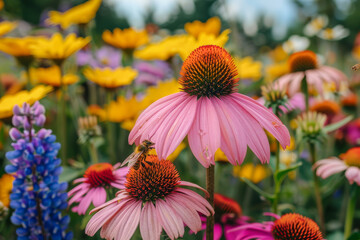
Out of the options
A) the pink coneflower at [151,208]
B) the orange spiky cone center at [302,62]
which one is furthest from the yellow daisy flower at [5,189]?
the orange spiky cone center at [302,62]

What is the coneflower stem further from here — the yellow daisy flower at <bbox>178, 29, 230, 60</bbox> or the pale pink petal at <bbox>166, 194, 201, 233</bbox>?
the yellow daisy flower at <bbox>178, 29, 230, 60</bbox>

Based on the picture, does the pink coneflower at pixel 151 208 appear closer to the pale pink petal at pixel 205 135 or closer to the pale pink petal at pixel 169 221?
the pale pink petal at pixel 169 221

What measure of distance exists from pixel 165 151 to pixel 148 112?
139mm

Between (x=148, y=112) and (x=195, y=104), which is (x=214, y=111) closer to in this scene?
(x=195, y=104)

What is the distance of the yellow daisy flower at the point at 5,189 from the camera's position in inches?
46.2

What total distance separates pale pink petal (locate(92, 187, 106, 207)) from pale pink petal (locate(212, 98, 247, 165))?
442 millimetres

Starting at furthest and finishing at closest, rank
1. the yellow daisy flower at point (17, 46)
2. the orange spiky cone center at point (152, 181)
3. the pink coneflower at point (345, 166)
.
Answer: the yellow daisy flower at point (17, 46) → the pink coneflower at point (345, 166) → the orange spiky cone center at point (152, 181)

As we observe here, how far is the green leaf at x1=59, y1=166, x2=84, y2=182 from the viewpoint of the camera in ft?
4.08

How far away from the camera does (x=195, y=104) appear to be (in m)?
0.76

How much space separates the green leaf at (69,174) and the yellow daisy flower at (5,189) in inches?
6.6

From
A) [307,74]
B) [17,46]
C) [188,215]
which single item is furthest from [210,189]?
[17,46]

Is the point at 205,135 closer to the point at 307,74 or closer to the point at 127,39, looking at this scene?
the point at 307,74

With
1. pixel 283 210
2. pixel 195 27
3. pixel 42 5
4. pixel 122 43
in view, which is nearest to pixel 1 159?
pixel 122 43

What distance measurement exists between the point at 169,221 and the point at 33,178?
1.32 feet
